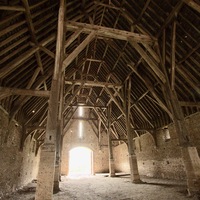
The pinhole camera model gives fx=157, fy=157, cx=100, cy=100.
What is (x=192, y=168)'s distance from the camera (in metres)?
4.64

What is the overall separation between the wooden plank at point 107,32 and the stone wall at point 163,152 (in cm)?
463

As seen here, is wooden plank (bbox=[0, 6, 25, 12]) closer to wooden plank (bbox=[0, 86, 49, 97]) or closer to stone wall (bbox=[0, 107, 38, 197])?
wooden plank (bbox=[0, 86, 49, 97])

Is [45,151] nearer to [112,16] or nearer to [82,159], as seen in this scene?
[112,16]

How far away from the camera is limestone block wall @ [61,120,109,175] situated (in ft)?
54.6

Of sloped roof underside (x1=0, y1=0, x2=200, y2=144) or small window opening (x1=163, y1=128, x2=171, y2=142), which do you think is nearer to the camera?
sloped roof underside (x1=0, y1=0, x2=200, y2=144)

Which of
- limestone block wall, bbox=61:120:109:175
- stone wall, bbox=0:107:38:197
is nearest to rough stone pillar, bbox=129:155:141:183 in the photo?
stone wall, bbox=0:107:38:197

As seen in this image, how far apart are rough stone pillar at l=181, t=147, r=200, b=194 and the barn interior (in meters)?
0.03

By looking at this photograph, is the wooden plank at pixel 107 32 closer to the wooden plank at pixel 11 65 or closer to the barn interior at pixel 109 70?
the barn interior at pixel 109 70

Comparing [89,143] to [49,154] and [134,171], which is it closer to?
[134,171]

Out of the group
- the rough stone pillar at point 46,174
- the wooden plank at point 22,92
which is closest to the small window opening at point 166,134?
the wooden plank at point 22,92

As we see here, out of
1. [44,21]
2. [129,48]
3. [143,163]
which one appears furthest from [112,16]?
[143,163]

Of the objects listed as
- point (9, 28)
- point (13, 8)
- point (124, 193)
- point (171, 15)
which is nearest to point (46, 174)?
point (124, 193)

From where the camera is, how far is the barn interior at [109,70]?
4.60 m

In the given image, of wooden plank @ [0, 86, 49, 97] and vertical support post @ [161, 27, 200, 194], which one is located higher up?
wooden plank @ [0, 86, 49, 97]
